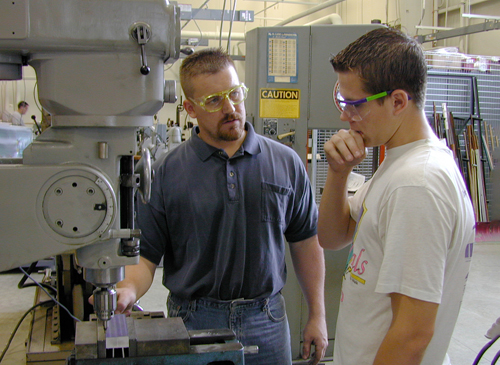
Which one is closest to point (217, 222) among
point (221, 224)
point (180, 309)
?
point (221, 224)

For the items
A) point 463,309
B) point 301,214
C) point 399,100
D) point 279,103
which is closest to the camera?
point 399,100

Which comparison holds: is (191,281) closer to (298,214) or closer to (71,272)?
(298,214)

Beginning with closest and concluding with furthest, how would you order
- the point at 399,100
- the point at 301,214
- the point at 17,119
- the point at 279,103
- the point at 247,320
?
the point at 399,100, the point at 247,320, the point at 301,214, the point at 279,103, the point at 17,119

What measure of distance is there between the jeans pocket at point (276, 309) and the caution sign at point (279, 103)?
3.91ft

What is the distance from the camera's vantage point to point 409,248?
0.76 m

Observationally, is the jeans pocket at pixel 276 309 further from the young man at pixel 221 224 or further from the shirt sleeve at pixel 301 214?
the shirt sleeve at pixel 301 214

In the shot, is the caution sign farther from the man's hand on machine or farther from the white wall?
the white wall

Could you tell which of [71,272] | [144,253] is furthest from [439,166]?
[71,272]

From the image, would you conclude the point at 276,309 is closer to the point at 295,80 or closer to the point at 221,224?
the point at 221,224

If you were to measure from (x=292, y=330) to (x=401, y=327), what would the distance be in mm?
1774

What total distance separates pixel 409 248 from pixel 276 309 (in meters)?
0.67

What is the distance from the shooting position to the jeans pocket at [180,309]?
130 centimetres

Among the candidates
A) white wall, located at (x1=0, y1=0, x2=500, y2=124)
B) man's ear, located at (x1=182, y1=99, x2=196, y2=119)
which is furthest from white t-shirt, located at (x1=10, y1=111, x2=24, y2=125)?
man's ear, located at (x1=182, y1=99, x2=196, y2=119)

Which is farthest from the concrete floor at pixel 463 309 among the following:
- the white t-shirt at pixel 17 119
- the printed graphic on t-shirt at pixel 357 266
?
the white t-shirt at pixel 17 119
